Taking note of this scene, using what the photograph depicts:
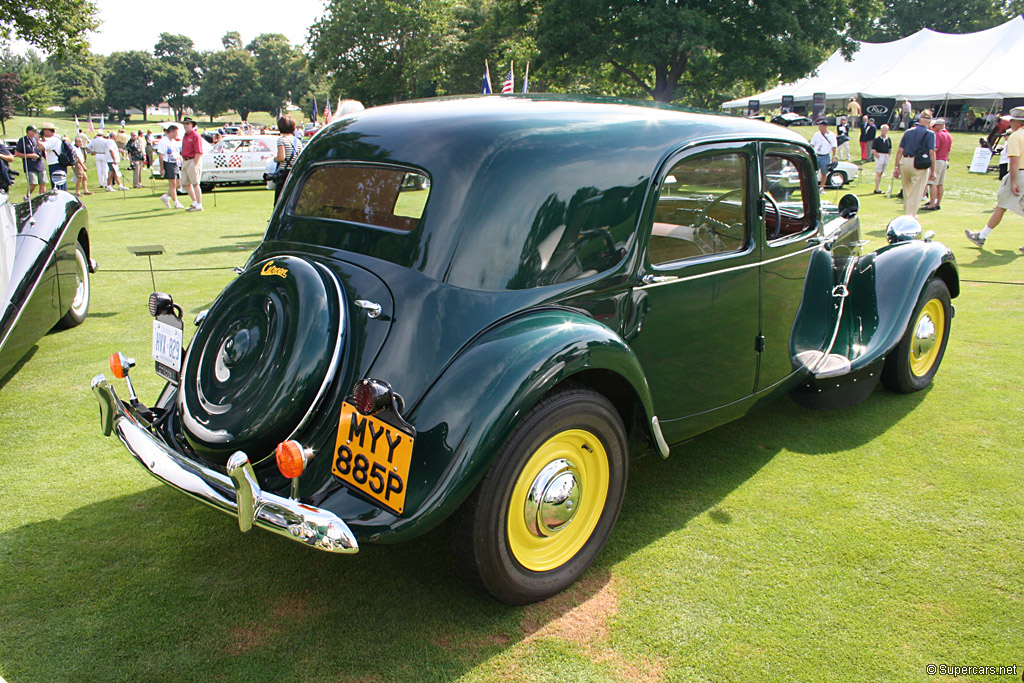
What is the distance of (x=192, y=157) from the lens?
13.7m

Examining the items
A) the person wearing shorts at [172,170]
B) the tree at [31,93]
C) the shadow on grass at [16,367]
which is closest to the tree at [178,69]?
the tree at [31,93]

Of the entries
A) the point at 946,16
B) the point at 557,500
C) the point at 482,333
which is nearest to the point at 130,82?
the point at 946,16

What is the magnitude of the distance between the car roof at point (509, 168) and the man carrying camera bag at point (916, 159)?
31.4 feet

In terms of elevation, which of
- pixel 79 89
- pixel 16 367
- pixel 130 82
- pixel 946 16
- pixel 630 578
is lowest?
pixel 630 578

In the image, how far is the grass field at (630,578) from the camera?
229 centimetres

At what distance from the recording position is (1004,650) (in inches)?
91.6

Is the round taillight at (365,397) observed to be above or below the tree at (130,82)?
below

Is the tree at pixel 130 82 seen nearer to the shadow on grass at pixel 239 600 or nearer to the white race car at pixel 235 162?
the white race car at pixel 235 162

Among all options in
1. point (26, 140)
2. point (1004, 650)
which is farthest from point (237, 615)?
point (26, 140)

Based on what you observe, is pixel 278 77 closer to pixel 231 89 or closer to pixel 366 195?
pixel 231 89

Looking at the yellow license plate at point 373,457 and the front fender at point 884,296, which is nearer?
the yellow license plate at point 373,457

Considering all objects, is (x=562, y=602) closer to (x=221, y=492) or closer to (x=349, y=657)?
(x=349, y=657)

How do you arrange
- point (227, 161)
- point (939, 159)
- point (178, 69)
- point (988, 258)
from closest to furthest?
point (988, 258)
point (939, 159)
point (227, 161)
point (178, 69)

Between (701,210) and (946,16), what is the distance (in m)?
79.0
